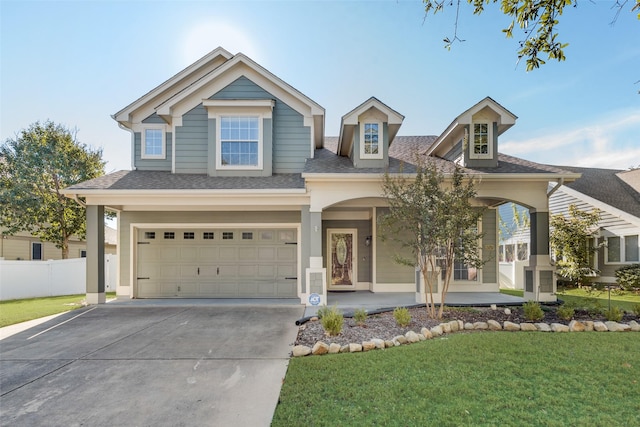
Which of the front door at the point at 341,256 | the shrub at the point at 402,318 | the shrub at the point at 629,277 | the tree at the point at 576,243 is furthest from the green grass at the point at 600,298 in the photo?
the front door at the point at 341,256

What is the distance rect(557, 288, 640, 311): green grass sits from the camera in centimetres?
966

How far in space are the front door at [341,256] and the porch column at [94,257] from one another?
721 cm

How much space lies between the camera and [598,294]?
11680 mm

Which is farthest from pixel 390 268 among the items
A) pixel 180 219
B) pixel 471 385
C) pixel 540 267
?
pixel 471 385

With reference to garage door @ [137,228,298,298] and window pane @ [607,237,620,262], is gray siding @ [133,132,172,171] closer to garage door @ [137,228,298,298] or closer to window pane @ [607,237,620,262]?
garage door @ [137,228,298,298]

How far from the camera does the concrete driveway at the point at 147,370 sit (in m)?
3.73

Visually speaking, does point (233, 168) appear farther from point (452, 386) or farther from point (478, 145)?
point (452, 386)

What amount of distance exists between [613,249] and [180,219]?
16.6 metres

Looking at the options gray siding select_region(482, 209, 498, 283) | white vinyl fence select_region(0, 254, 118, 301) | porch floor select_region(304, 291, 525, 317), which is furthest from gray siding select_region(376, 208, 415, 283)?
white vinyl fence select_region(0, 254, 118, 301)

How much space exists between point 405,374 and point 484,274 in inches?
332

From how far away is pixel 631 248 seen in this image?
12.8m

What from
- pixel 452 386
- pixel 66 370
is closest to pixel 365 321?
pixel 452 386

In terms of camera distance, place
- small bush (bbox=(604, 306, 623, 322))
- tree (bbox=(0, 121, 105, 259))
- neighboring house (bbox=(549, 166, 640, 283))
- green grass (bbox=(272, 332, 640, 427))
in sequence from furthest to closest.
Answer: tree (bbox=(0, 121, 105, 259)), neighboring house (bbox=(549, 166, 640, 283)), small bush (bbox=(604, 306, 623, 322)), green grass (bbox=(272, 332, 640, 427))

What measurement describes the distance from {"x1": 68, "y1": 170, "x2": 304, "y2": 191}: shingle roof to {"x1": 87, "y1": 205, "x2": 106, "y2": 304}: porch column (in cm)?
89
